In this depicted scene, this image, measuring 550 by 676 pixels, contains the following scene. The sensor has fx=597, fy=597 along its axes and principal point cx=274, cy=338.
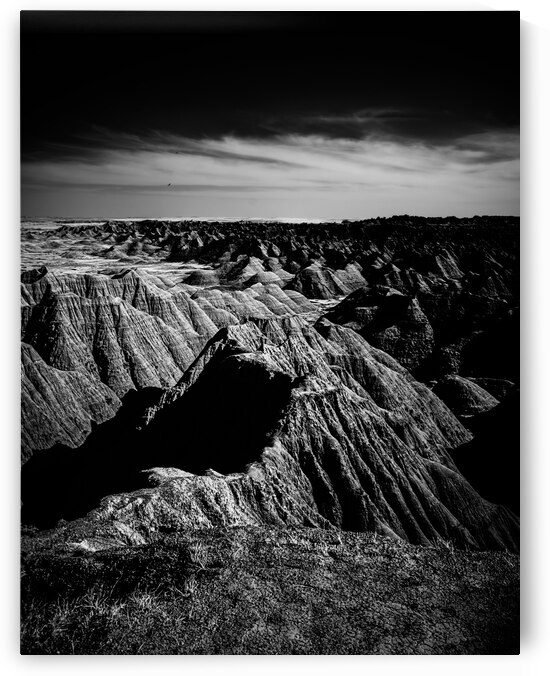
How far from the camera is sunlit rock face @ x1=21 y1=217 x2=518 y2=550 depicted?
920cm

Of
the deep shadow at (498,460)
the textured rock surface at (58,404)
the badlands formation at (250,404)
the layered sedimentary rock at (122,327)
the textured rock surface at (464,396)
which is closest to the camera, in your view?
the deep shadow at (498,460)

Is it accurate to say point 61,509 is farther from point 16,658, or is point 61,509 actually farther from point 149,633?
point 149,633

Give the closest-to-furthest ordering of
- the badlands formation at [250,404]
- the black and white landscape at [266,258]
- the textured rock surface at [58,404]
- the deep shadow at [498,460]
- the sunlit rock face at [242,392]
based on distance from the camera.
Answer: the black and white landscape at [266,258] → the deep shadow at [498,460] → the badlands formation at [250,404] → the sunlit rock face at [242,392] → the textured rock surface at [58,404]

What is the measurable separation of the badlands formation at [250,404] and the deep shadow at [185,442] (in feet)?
0.18

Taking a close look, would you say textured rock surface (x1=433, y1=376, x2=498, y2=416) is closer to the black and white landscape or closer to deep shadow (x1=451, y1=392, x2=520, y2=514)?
deep shadow (x1=451, y1=392, x2=520, y2=514)

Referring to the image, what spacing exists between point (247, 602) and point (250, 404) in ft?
18.8

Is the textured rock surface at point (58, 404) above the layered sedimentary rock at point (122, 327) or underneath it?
underneath

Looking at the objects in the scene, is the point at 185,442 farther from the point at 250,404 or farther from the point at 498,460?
the point at 498,460

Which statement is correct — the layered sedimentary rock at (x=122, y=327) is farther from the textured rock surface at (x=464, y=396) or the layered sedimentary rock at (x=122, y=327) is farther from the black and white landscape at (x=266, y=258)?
the textured rock surface at (x=464, y=396)

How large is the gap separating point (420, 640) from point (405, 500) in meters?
4.21

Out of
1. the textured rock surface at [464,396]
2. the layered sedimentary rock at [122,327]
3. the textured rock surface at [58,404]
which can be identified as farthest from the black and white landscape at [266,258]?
the textured rock surface at [464,396]

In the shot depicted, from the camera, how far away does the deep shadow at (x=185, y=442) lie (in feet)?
36.0

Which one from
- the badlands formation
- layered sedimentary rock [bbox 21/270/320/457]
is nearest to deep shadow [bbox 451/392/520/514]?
the badlands formation

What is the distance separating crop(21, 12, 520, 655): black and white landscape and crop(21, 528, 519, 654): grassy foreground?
0.08 feet
